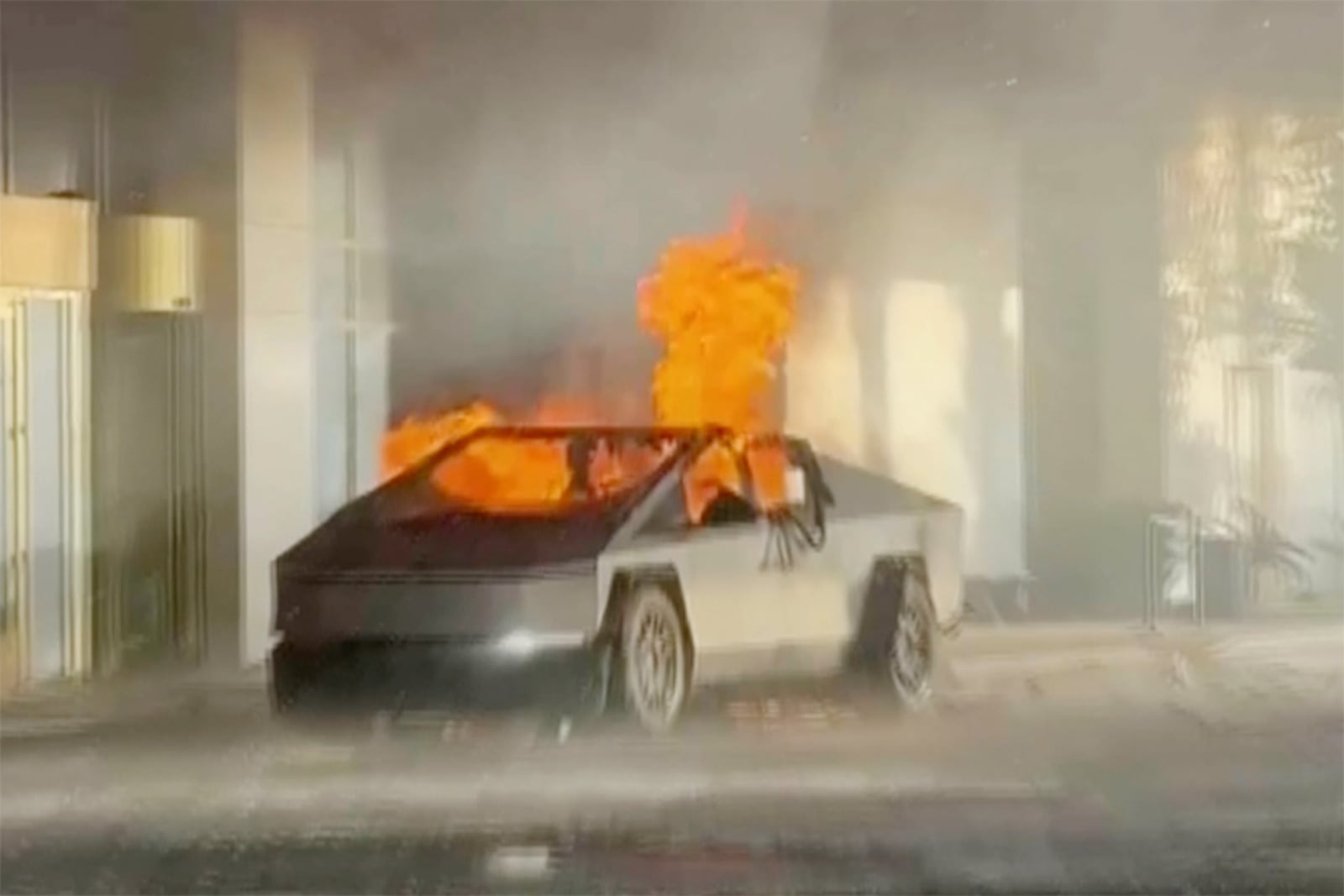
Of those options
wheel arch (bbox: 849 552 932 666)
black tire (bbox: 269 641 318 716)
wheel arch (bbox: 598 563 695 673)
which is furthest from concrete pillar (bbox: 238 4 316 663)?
wheel arch (bbox: 849 552 932 666)

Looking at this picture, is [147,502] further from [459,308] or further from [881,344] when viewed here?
[881,344]

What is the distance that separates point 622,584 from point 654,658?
0.05 m

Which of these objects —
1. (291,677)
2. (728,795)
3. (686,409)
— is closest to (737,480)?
(686,409)

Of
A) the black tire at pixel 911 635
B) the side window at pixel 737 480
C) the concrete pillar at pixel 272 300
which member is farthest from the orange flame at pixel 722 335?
the concrete pillar at pixel 272 300

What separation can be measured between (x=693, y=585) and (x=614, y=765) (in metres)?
0.13

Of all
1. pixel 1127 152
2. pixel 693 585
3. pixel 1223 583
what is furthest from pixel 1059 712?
pixel 1127 152

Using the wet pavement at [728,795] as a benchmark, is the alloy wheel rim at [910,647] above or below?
above

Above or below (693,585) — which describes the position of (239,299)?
above

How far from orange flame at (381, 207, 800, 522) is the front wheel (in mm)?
102

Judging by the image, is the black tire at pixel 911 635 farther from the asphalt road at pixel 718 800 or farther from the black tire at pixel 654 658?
the black tire at pixel 654 658

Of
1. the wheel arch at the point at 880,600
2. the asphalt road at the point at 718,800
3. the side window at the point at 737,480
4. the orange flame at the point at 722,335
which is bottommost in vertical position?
the asphalt road at the point at 718,800

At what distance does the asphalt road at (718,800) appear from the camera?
1.31 metres

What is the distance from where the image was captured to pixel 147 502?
1.35m

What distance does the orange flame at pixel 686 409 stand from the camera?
134 cm
